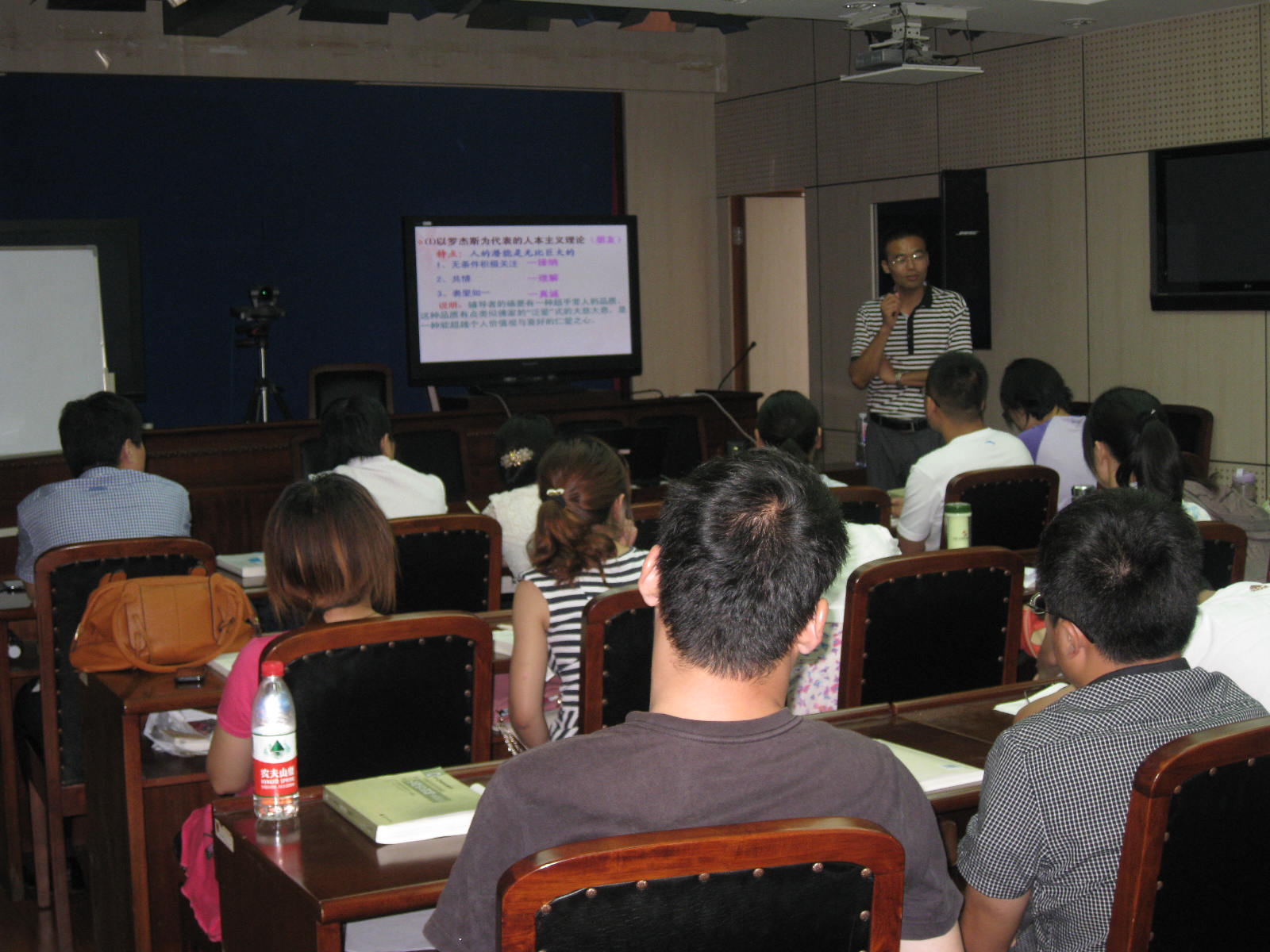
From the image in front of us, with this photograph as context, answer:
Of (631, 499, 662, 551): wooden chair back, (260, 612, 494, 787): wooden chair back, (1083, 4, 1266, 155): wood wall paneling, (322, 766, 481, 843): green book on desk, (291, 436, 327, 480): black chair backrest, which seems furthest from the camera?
(1083, 4, 1266, 155): wood wall paneling

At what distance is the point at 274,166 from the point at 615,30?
7.85ft

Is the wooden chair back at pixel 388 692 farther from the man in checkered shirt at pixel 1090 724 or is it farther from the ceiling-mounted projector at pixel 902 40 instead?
the ceiling-mounted projector at pixel 902 40

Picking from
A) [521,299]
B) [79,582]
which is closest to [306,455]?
[79,582]

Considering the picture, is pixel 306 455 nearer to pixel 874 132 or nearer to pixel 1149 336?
pixel 1149 336

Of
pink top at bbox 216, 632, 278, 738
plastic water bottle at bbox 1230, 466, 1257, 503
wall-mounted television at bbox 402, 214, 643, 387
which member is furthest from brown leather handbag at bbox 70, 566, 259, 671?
wall-mounted television at bbox 402, 214, 643, 387

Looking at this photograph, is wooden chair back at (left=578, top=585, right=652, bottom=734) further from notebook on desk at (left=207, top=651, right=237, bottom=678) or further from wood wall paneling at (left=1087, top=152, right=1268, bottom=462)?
wood wall paneling at (left=1087, top=152, right=1268, bottom=462)

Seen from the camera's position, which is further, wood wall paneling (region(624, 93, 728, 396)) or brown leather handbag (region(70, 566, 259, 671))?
wood wall paneling (region(624, 93, 728, 396))

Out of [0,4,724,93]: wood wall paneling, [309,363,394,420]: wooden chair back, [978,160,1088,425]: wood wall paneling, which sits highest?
[0,4,724,93]: wood wall paneling

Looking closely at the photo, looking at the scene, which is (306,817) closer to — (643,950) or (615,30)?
(643,950)

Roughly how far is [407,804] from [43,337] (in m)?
5.30

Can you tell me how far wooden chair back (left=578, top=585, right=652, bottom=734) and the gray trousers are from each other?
380cm

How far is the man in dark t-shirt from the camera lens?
3.80 ft

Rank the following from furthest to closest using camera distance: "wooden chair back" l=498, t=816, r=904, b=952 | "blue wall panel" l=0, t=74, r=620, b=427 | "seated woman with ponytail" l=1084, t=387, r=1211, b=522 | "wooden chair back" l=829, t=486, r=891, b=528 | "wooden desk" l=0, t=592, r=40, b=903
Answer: "blue wall panel" l=0, t=74, r=620, b=427 → "wooden chair back" l=829, t=486, r=891, b=528 → "wooden desk" l=0, t=592, r=40, b=903 → "seated woman with ponytail" l=1084, t=387, r=1211, b=522 → "wooden chair back" l=498, t=816, r=904, b=952

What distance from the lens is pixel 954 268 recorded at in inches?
280
